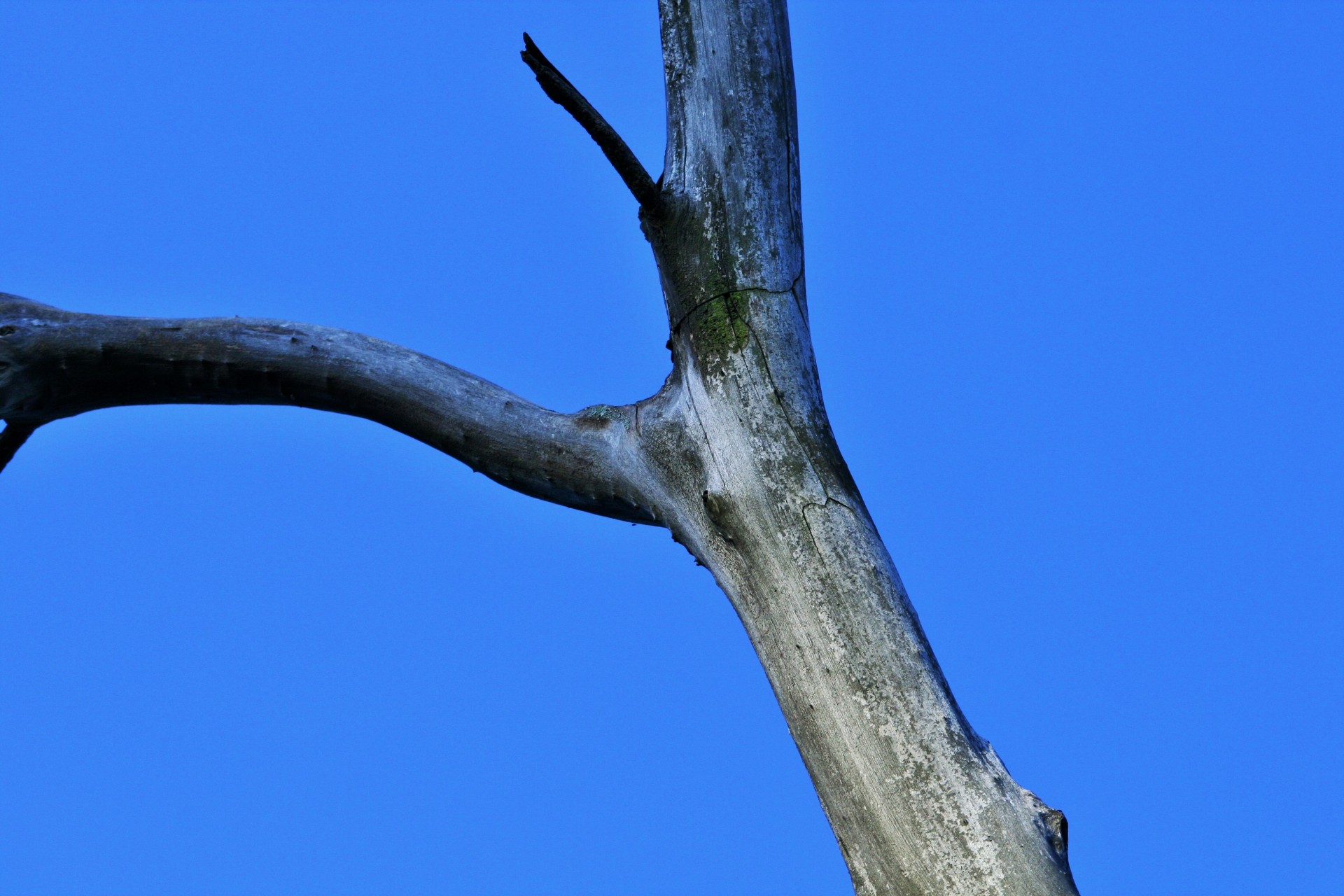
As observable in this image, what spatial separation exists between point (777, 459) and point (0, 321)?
2.05 metres

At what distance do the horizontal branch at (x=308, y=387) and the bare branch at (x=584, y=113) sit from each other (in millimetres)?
563

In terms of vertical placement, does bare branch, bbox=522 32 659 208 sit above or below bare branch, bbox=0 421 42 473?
above

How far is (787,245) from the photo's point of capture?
263 cm

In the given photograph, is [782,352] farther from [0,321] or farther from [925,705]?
[0,321]

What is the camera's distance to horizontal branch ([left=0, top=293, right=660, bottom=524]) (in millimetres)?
2635

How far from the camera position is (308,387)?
282 cm

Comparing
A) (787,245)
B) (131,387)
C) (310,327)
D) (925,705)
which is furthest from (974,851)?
(131,387)

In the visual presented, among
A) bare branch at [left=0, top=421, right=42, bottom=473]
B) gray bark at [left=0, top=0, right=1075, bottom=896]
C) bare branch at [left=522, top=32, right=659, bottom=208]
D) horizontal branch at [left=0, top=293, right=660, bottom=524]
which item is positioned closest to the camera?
gray bark at [left=0, top=0, right=1075, bottom=896]

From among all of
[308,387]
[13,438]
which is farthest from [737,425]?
[13,438]

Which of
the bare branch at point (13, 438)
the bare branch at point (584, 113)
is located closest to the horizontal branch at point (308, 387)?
the bare branch at point (13, 438)

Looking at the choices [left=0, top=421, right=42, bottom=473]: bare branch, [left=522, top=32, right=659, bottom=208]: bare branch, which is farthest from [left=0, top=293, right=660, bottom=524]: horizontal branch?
[left=522, top=32, right=659, bottom=208]: bare branch

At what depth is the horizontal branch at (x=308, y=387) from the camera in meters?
2.63

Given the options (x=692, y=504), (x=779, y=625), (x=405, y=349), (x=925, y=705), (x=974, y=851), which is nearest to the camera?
(x=974, y=851)

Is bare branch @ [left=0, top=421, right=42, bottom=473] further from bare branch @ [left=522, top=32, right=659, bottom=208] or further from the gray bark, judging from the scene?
bare branch @ [left=522, top=32, right=659, bottom=208]
